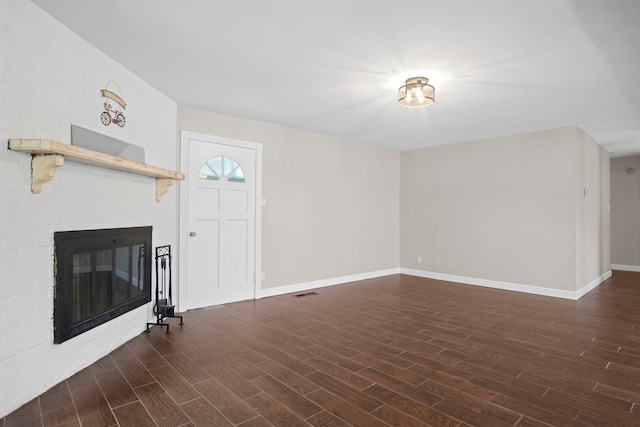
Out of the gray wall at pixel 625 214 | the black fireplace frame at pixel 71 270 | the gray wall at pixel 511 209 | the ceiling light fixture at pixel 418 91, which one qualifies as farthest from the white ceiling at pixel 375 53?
the gray wall at pixel 625 214

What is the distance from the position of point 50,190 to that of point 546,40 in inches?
147

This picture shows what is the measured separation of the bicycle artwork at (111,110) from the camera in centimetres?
289

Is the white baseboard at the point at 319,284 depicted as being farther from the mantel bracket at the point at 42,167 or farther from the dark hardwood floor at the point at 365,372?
the mantel bracket at the point at 42,167

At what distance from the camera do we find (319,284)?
554 centimetres

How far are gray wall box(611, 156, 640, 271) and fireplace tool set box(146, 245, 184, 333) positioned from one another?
8.94 m

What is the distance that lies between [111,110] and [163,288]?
6.25 ft

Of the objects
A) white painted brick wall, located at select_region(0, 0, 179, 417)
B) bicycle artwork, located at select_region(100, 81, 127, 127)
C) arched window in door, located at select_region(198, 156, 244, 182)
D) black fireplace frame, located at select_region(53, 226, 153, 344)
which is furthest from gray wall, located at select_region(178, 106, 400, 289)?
black fireplace frame, located at select_region(53, 226, 153, 344)

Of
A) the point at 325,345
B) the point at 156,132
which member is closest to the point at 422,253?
the point at 325,345

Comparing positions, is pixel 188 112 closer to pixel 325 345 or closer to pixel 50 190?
pixel 50 190

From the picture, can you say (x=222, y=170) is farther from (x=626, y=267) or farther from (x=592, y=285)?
(x=626, y=267)

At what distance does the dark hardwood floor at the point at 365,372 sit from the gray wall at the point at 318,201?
1.15 m

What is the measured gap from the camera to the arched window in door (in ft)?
Answer: 14.4

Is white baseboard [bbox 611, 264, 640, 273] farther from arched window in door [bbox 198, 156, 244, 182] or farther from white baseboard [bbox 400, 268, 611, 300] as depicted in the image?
arched window in door [bbox 198, 156, 244, 182]

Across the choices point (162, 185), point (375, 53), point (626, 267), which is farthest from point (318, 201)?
point (626, 267)
